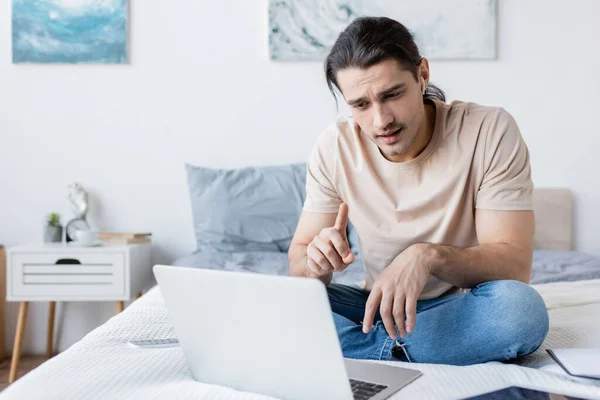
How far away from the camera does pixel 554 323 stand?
4.68 feet

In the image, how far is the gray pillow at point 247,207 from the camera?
8.99 feet

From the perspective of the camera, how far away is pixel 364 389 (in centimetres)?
96

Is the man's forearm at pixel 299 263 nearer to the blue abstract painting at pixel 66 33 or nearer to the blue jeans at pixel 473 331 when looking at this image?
the blue jeans at pixel 473 331

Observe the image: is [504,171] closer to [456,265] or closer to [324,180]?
[456,265]

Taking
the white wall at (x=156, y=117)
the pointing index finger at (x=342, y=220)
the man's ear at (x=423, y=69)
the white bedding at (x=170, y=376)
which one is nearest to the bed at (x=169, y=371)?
the white bedding at (x=170, y=376)

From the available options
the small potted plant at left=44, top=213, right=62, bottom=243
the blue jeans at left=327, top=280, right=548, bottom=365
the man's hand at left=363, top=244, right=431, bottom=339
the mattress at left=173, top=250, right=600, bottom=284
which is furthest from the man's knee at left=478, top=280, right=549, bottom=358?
the small potted plant at left=44, top=213, right=62, bottom=243

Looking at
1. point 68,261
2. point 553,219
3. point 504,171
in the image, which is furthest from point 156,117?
point 504,171

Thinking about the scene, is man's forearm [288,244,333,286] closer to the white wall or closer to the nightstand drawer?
the nightstand drawer

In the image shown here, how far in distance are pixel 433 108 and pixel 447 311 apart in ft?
1.71

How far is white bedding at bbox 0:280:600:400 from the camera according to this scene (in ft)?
3.17

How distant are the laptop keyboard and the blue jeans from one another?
240 mm

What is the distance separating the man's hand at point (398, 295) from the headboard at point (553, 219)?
1.98 meters

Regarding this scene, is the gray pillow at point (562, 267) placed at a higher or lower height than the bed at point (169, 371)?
lower

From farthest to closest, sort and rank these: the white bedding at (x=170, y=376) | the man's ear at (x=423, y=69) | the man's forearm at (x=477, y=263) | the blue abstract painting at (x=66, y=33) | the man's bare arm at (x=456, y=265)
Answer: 1. the blue abstract painting at (x=66, y=33)
2. the man's ear at (x=423, y=69)
3. the man's forearm at (x=477, y=263)
4. the man's bare arm at (x=456, y=265)
5. the white bedding at (x=170, y=376)
